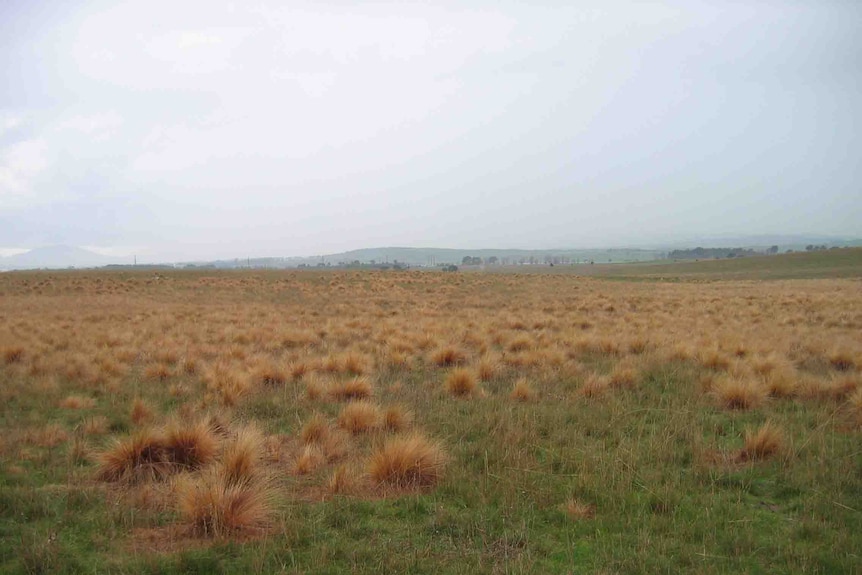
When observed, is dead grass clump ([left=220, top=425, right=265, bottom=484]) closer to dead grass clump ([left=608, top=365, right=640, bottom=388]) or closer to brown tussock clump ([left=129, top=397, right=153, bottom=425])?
brown tussock clump ([left=129, top=397, right=153, bottom=425])

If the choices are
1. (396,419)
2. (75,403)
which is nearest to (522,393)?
(396,419)

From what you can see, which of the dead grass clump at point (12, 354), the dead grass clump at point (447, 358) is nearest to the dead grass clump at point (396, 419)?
the dead grass clump at point (447, 358)

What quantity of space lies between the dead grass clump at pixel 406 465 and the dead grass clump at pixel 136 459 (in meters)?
2.05

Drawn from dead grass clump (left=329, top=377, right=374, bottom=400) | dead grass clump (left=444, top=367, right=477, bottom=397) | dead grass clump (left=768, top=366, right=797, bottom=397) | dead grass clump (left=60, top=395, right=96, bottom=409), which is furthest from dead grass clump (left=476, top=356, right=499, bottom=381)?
dead grass clump (left=60, top=395, right=96, bottom=409)

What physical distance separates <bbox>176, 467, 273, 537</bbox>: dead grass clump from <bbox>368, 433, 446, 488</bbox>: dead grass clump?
1.04 m

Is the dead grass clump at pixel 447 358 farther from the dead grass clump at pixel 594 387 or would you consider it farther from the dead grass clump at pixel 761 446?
the dead grass clump at pixel 761 446

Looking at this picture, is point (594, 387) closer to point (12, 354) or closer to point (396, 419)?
point (396, 419)

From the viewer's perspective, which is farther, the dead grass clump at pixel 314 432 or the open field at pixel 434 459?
the dead grass clump at pixel 314 432

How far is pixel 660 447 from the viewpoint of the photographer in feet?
18.8

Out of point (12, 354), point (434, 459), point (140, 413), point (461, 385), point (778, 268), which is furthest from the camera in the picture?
point (778, 268)

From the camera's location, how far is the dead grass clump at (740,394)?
24.8 feet

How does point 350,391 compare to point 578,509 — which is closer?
point 578,509

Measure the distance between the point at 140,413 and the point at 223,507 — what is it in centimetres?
374

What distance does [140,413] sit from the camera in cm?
717
